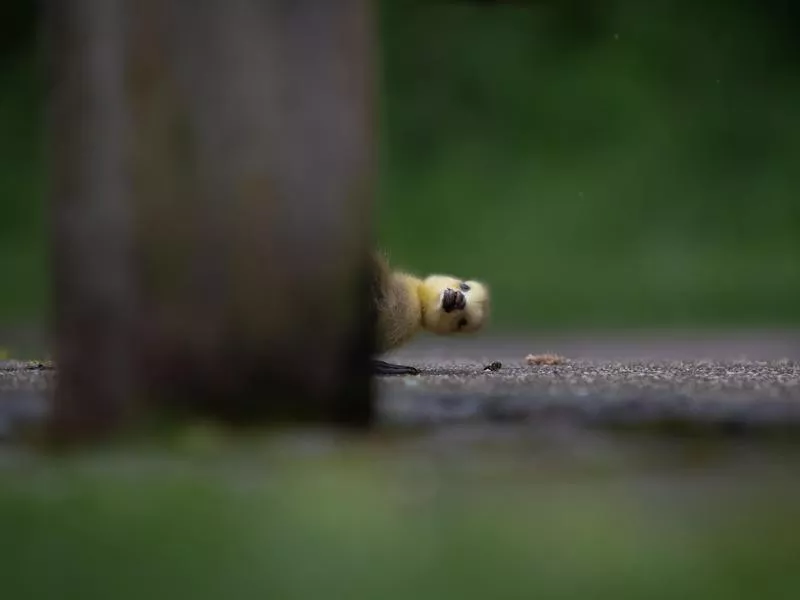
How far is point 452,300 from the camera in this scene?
316 cm

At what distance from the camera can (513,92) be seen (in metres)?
4.93

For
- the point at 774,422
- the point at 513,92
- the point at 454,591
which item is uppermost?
the point at 513,92

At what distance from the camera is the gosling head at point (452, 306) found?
3.17 metres

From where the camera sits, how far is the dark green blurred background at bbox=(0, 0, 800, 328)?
15.2 ft

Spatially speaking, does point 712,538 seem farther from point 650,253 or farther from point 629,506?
point 650,253

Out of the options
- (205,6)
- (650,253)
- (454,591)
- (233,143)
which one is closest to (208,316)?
(233,143)

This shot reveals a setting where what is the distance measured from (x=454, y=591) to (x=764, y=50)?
432cm

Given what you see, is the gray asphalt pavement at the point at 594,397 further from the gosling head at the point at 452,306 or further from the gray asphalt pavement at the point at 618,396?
the gosling head at the point at 452,306

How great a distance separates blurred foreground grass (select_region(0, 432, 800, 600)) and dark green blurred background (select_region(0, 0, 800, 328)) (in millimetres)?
3438

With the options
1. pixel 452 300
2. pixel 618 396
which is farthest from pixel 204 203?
pixel 452 300

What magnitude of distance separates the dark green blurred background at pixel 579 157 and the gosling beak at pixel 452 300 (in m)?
1.42

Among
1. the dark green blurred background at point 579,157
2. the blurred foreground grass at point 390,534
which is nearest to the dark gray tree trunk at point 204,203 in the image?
the blurred foreground grass at point 390,534

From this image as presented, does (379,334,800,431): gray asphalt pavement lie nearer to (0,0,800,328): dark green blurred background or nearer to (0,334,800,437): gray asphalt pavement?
(0,334,800,437): gray asphalt pavement

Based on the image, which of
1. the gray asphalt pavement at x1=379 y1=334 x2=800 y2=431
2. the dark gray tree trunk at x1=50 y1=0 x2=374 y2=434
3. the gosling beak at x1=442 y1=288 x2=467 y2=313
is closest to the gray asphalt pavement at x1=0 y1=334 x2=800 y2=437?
the gray asphalt pavement at x1=379 y1=334 x2=800 y2=431
